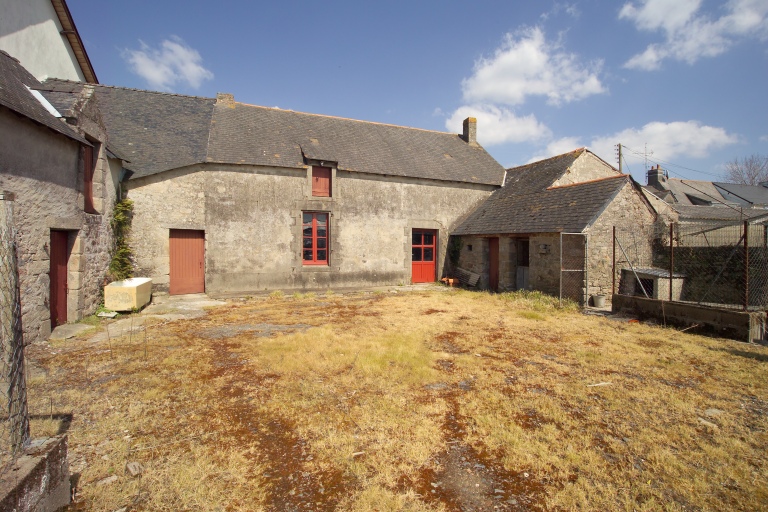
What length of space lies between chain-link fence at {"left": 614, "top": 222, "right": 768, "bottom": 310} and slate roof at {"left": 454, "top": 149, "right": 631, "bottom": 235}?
1295 mm

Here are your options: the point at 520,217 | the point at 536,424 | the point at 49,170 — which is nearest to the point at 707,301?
the point at 520,217

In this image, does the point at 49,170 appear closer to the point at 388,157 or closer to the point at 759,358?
the point at 388,157

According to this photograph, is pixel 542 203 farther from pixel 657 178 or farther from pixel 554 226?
pixel 657 178

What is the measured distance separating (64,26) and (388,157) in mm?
11602

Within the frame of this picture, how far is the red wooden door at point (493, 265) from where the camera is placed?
1434 centimetres

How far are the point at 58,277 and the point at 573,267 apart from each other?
12855 millimetres

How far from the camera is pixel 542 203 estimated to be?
13172 millimetres

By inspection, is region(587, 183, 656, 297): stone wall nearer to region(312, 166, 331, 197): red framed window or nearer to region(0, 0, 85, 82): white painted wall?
region(312, 166, 331, 197): red framed window

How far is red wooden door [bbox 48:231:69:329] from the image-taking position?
24.6 feet

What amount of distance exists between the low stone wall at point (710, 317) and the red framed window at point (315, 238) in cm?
982

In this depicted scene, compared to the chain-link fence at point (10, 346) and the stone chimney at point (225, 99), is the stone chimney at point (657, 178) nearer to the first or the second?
the stone chimney at point (225, 99)

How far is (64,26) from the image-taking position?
11883 mm

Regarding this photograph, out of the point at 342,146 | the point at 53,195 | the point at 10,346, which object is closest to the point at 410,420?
the point at 10,346

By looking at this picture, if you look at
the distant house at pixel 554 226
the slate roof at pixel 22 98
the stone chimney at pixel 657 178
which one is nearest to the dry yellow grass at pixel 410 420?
the distant house at pixel 554 226
